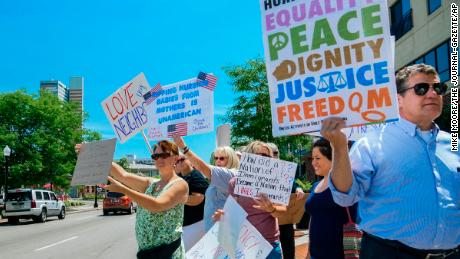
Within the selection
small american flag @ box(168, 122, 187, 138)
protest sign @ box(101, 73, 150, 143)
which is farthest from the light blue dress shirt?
protest sign @ box(101, 73, 150, 143)

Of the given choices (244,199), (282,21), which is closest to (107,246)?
(244,199)

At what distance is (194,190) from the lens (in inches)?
192

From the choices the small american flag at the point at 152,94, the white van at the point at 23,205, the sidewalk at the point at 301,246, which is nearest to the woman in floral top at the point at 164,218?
the small american flag at the point at 152,94

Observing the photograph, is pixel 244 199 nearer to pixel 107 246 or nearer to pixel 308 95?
pixel 308 95

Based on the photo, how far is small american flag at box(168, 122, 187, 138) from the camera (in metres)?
4.97

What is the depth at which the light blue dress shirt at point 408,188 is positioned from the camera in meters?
2.31

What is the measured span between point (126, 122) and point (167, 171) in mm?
1942

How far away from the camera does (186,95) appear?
5.14m

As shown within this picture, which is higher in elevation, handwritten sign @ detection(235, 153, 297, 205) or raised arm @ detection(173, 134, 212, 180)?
raised arm @ detection(173, 134, 212, 180)

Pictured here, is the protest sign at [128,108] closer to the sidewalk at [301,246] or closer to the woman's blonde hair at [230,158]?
the woman's blonde hair at [230,158]

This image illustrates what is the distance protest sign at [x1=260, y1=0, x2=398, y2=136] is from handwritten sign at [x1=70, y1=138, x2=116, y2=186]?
1243mm

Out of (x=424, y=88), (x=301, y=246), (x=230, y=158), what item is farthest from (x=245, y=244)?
(x=301, y=246)

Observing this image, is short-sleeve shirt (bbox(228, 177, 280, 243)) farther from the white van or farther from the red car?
the red car

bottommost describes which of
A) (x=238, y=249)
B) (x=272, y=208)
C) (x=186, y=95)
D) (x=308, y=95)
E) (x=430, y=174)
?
(x=238, y=249)
